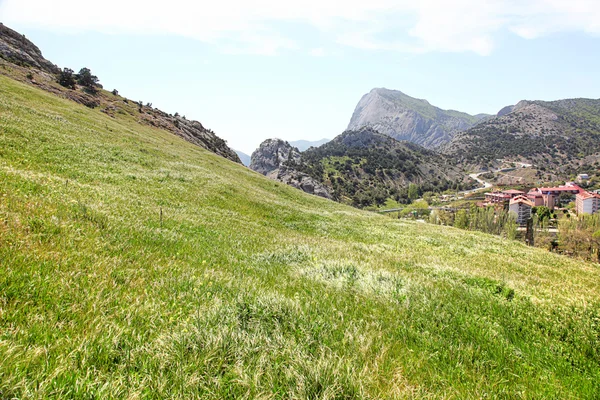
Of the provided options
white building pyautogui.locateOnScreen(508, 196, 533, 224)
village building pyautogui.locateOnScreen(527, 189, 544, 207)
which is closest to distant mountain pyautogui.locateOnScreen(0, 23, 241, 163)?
white building pyautogui.locateOnScreen(508, 196, 533, 224)

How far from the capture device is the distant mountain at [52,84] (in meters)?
63.9

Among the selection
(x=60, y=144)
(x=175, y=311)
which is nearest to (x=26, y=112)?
(x=60, y=144)

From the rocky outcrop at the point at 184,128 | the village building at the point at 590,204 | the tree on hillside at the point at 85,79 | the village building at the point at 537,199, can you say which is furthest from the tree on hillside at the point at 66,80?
the village building at the point at 537,199

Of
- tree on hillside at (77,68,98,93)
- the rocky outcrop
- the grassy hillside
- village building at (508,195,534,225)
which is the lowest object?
the grassy hillside

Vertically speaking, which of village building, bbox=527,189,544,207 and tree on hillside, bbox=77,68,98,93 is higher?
village building, bbox=527,189,544,207

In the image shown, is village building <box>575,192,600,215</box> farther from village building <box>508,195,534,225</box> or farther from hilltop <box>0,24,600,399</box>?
hilltop <box>0,24,600,399</box>

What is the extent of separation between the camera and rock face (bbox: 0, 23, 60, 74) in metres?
80.2

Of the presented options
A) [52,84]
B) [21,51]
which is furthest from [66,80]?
[21,51]

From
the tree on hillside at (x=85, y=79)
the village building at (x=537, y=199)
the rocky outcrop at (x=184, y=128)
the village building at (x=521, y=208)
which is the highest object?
the village building at (x=537, y=199)

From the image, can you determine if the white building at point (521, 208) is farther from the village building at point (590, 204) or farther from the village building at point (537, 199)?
the village building at point (537, 199)

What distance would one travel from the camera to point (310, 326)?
15.0ft

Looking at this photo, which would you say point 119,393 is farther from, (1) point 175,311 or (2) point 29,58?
(2) point 29,58

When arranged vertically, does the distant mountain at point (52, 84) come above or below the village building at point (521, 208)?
below

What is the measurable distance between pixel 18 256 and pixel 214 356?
421cm
